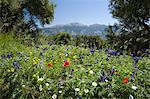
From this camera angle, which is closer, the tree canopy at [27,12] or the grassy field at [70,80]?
the grassy field at [70,80]

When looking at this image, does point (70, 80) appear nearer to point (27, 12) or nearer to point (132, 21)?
point (132, 21)

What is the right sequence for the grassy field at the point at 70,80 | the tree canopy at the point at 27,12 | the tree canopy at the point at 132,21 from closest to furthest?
the grassy field at the point at 70,80 → the tree canopy at the point at 132,21 → the tree canopy at the point at 27,12

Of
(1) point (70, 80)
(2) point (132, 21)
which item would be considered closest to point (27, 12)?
(2) point (132, 21)

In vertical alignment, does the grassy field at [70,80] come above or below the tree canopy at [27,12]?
above

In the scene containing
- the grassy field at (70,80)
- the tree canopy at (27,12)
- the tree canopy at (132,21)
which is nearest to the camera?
the grassy field at (70,80)

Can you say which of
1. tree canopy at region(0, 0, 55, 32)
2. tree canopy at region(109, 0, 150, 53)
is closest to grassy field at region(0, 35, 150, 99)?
tree canopy at region(109, 0, 150, 53)

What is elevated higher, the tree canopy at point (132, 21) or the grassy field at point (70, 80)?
the grassy field at point (70, 80)

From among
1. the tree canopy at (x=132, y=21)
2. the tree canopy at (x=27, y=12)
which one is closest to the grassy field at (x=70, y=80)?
the tree canopy at (x=132, y=21)

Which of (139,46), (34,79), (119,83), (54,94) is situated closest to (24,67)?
(34,79)

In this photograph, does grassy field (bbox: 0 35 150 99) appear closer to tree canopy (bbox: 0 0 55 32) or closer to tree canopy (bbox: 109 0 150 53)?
tree canopy (bbox: 109 0 150 53)

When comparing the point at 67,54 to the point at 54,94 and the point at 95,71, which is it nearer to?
the point at 95,71

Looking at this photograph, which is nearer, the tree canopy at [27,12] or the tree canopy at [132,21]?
the tree canopy at [132,21]

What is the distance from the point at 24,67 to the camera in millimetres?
6207

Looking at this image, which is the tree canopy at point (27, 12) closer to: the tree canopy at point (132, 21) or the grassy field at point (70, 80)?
the tree canopy at point (132, 21)
